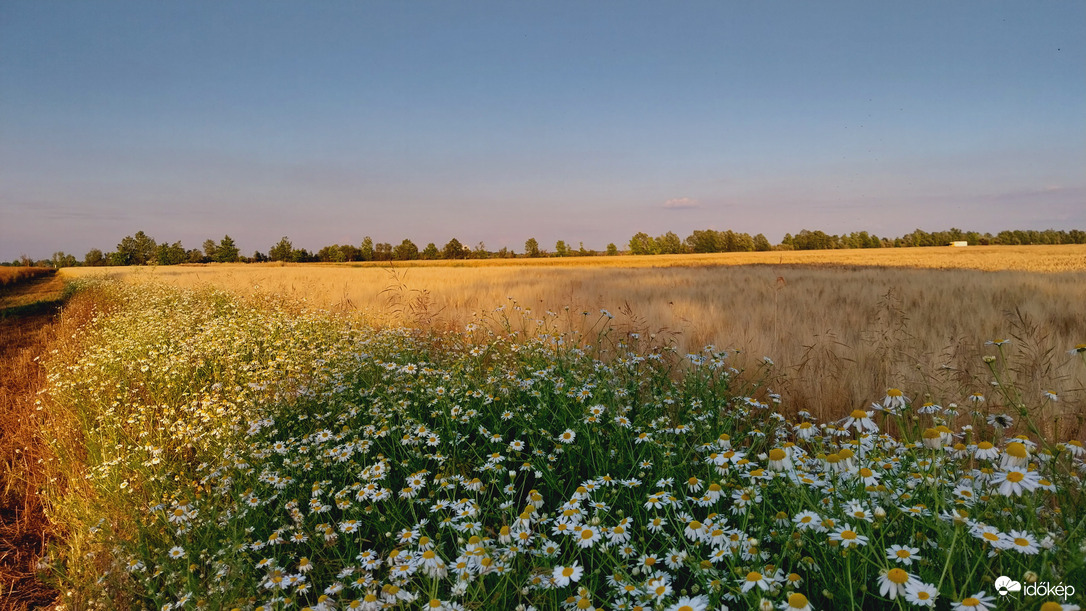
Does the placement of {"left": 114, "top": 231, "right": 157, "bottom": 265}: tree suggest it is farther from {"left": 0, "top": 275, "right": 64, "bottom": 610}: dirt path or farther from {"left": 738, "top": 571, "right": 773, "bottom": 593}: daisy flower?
{"left": 738, "top": 571, "right": 773, "bottom": 593}: daisy flower

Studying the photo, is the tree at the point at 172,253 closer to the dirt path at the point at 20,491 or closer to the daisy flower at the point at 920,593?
the dirt path at the point at 20,491

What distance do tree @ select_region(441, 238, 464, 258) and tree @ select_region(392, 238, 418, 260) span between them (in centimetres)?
481

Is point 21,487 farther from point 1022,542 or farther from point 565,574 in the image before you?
point 1022,542

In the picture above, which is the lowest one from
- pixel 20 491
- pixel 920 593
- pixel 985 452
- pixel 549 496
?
pixel 20 491

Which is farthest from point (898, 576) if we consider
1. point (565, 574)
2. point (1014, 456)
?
point (565, 574)

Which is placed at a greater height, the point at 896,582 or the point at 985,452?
the point at 985,452

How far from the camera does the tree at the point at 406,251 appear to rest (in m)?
76.4

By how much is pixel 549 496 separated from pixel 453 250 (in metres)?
74.2

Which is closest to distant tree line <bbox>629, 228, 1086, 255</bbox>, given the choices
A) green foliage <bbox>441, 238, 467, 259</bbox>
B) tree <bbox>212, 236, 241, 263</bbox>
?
green foliage <bbox>441, 238, 467, 259</bbox>

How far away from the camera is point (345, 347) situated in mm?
5484

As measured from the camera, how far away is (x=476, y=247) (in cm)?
7531

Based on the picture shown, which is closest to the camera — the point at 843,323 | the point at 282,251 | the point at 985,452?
the point at 985,452

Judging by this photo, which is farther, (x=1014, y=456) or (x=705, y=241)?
(x=705, y=241)

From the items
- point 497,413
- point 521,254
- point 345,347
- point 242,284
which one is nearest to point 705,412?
point 497,413
